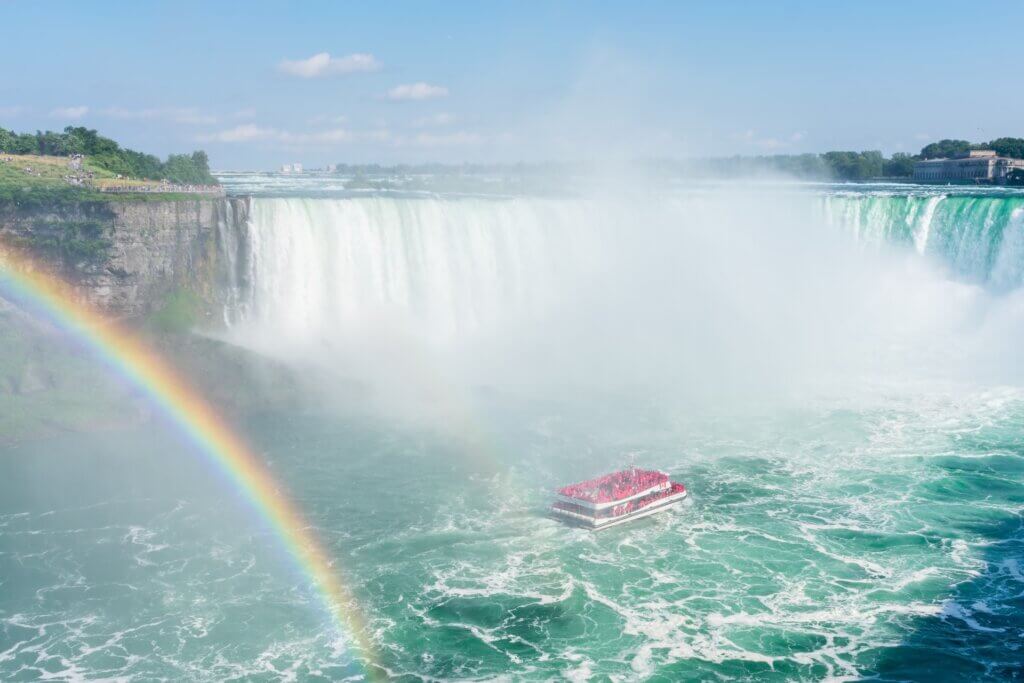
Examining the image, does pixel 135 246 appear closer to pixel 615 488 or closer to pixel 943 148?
pixel 615 488

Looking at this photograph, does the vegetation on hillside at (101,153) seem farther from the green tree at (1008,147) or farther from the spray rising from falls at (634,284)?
the green tree at (1008,147)

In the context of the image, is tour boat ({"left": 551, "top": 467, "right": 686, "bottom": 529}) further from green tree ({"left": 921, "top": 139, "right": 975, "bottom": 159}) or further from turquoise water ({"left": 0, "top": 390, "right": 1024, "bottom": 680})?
green tree ({"left": 921, "top": 139, "right": 975, "bottom": 159})

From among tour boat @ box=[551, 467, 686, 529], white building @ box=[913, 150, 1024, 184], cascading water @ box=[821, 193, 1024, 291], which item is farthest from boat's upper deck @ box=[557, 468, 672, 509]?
white building @ box=[913, 150, 1024, 184]

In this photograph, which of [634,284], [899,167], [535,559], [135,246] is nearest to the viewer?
[535,559]

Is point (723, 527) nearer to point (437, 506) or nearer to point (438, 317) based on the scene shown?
point (437, 506)

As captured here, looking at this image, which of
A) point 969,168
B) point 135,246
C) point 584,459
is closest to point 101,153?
point 135,246

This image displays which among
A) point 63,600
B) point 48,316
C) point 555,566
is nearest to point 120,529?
point 63,600
